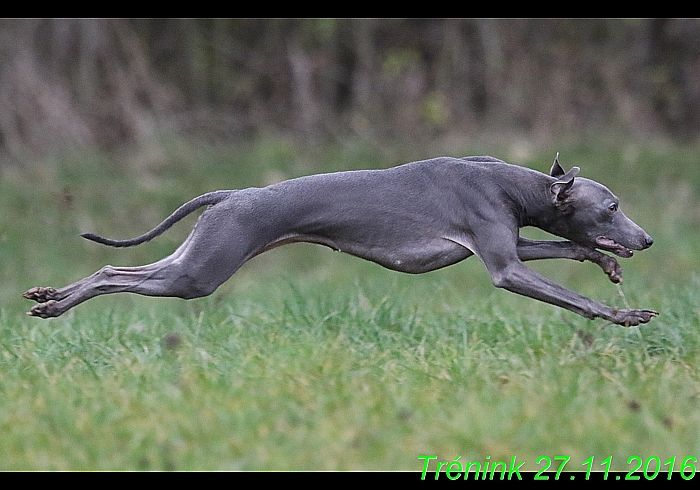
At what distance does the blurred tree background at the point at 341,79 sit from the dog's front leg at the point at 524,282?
8.71m

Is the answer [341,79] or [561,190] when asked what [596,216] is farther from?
[341,79]

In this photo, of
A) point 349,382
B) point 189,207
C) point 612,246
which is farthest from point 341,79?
point 349,382

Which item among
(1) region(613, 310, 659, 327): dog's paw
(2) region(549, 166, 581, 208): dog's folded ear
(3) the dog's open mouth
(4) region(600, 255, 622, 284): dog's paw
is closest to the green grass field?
(1) region(613, 310, 659, 327): dog's paw

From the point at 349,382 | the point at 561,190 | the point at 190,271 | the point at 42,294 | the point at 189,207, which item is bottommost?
the point at 349,382

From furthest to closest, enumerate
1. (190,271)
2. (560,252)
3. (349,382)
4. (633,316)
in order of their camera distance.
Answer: (560,252)
(190,271)
(633,316)
(349,382)

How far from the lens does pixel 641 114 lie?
1477 cm

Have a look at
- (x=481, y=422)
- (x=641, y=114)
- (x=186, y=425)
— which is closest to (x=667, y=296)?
(x=481, y=422)

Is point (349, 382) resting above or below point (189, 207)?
below

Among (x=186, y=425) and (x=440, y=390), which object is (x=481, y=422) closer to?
(x=440, y=390)

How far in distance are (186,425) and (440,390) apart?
1153 mm

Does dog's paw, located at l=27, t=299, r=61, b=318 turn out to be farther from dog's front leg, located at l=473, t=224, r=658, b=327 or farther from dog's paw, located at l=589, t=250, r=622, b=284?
dog's paw, located at l=589, t=250, r=622, b=284

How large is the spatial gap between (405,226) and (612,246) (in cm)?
106

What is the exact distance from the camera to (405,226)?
17.3 feet
